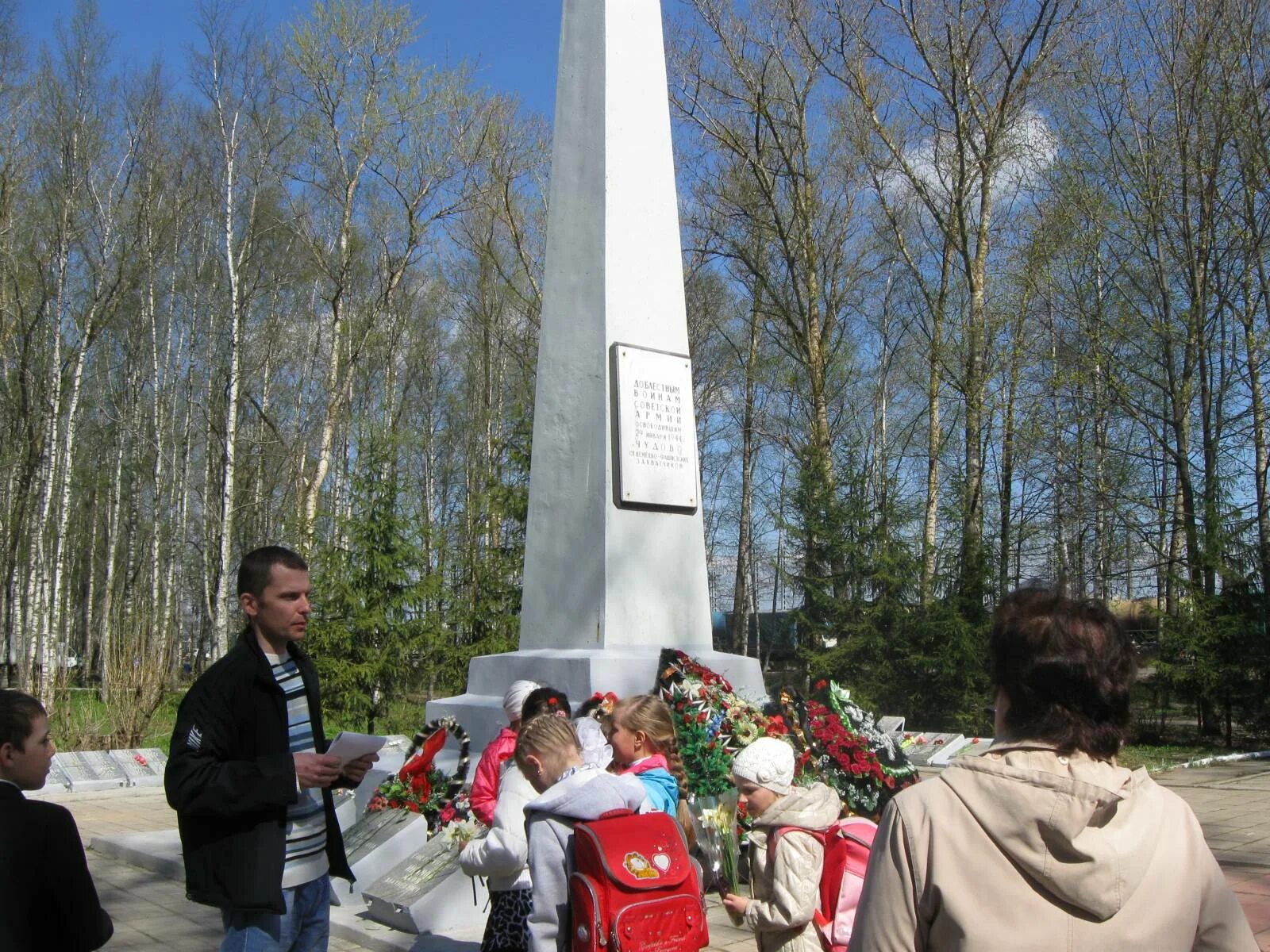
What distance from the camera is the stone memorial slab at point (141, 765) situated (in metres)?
11.7

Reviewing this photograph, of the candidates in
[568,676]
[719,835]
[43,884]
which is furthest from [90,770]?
[43,884]

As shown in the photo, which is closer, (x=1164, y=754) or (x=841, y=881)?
(x=841, y=881)

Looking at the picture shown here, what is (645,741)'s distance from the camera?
13.9 feet

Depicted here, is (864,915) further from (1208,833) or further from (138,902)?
(1208,833)

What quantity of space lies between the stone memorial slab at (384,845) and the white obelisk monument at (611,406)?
0.65m

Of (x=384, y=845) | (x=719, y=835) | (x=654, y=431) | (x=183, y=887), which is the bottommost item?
(x=183, y=887)

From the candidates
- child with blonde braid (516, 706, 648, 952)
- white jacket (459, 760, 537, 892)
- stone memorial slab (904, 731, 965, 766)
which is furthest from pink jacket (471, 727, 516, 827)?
stone memorial slab (904, 731, 965, 766)

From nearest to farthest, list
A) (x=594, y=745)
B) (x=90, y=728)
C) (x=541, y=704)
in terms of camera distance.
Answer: (x=594, y=745) → (x=541, y=704) → (x=90, y=728)

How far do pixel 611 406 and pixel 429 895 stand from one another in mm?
2896

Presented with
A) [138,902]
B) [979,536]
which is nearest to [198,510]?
[979,536]

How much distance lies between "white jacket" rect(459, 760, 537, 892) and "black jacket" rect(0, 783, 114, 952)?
137cm

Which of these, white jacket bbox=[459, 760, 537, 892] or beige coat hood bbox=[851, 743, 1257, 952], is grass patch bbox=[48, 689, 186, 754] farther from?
beige coat hood bbox=[851, 743, 1257, 952]

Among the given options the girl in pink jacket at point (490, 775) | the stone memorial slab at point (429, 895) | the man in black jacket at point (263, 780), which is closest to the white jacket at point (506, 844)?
the man in black jacket at point (263, 780)

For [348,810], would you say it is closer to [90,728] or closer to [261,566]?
[261,566]
